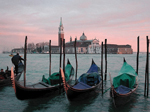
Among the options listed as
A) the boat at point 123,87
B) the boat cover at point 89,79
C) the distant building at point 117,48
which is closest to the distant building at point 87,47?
the distant building at point 117,48

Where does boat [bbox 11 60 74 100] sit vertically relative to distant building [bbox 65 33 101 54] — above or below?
below

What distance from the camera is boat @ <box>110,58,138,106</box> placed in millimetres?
4215

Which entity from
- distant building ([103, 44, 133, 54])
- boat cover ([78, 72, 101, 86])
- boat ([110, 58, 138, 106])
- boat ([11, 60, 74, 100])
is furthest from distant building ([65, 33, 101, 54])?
boat ([11, 60, 74, 100])

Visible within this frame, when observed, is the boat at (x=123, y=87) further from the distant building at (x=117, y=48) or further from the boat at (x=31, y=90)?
the distant building at (x=117, y=48)

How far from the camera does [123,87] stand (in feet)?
15.4

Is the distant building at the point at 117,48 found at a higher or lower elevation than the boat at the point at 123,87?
higher

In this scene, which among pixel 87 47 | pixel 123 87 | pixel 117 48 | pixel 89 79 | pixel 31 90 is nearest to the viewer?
pixel 31 90

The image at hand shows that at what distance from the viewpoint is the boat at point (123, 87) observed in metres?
4.21

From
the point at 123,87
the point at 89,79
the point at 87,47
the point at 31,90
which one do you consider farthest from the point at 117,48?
the point at 31,90

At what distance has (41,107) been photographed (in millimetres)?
4504

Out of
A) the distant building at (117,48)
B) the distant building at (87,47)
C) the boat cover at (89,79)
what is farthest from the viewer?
the distant building at (117,48)

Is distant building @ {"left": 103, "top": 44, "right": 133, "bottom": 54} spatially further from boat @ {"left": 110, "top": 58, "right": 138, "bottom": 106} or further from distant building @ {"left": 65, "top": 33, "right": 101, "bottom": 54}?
boat @ {"left": 110, "top": 58, "right": 138, "bottom": 106}

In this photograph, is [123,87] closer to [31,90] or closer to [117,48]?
[31,90]
